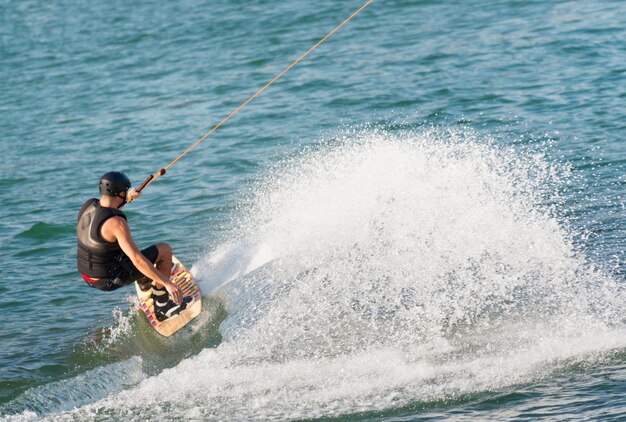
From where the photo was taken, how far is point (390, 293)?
34.7ft

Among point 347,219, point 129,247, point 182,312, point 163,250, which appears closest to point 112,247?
point 129,247

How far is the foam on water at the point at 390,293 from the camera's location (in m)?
8.73

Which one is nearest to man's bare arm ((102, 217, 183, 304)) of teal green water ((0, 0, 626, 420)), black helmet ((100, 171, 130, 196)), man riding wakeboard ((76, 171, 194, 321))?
man riding wakeboard ((76, 171, 194, 321))

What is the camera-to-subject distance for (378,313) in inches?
401

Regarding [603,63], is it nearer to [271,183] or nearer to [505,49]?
[505,49]

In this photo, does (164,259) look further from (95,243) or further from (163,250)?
(95,243)

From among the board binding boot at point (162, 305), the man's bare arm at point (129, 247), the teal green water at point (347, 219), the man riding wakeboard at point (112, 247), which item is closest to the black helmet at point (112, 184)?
the man riding wakeboard at point (112, 247)

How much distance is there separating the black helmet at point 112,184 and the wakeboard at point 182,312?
5.08 ft

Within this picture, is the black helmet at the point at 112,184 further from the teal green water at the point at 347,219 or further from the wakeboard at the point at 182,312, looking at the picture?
the teal green water at the point at 347,219

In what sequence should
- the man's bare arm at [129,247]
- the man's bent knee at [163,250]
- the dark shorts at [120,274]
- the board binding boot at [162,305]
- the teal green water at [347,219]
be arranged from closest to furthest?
the teal green water at [347,219]
the man's bare arm at [129,247]
the dark shorts at [120,274]
the man's bent knee at [163,250]
the board binding boot at [162,305]

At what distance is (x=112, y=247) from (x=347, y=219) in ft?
10.9

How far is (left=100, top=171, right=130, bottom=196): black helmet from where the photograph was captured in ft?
31.7

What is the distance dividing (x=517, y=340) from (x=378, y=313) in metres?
1.55

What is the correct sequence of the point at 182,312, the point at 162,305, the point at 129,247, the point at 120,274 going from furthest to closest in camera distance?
the point at 182,312, the point at 162,305, the point at 120,274, the point at 129,247
